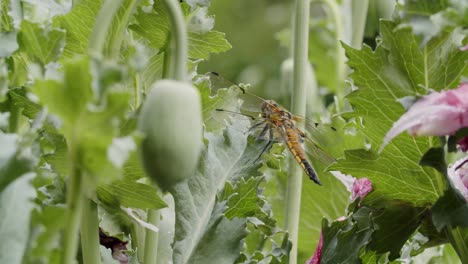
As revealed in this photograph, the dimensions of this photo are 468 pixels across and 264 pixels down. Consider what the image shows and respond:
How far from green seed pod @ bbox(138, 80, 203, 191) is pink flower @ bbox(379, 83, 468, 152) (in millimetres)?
190

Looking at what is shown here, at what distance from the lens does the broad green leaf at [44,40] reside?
0.70 m

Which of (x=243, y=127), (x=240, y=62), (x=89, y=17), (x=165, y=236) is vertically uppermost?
(x=89, y=17)

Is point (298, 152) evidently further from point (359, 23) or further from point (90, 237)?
point (359, 23)

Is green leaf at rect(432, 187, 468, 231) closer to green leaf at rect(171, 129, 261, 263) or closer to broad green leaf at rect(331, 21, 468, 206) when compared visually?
broad green leaf at rect(331, 21, 468, 206)

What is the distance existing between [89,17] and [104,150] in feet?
0.95

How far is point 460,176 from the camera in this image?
2.69ft

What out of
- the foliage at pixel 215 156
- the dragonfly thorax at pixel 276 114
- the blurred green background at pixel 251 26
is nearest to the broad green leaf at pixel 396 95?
the foliage at pixel 215 156

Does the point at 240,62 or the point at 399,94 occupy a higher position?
the point at 399,94

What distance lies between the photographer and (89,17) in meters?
0.80

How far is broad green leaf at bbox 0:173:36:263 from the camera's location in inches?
24.3

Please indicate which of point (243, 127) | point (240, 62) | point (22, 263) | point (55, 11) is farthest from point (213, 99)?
point (240, 62)

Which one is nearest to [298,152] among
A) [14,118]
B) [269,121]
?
[269,121]

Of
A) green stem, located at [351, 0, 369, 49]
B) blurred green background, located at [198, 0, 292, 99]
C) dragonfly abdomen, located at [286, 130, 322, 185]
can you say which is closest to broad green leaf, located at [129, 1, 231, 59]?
dragonfly abdomen, located at [286, 130, 322, 185]

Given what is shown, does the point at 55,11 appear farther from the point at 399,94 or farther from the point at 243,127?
the point at 399,94
